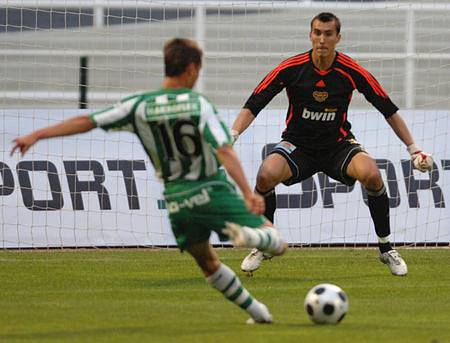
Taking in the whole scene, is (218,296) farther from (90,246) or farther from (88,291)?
(90,246)

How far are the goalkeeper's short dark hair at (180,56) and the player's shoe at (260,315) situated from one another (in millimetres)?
1690

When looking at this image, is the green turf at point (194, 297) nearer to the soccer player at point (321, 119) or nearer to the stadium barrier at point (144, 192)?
the stadium barrier at point (144, 192)

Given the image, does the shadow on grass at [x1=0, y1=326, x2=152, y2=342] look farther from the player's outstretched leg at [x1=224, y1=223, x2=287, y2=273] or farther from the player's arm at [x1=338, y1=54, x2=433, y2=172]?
the player's arm at [x1=338, y1=54, x2=433, y2=172]

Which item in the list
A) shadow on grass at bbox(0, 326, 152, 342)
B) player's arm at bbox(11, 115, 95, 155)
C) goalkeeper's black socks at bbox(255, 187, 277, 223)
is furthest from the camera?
goalkeeper's black socks at bbox(255, 187, 277, 223)

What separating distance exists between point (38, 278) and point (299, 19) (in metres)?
6.51

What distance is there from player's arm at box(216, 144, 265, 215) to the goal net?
26.2ft

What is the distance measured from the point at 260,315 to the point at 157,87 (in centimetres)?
870

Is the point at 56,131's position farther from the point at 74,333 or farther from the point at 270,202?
the point at 270,202

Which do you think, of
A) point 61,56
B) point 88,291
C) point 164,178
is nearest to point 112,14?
point 61,56

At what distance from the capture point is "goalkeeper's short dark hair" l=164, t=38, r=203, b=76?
26.8 ft

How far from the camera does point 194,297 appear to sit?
1073cm

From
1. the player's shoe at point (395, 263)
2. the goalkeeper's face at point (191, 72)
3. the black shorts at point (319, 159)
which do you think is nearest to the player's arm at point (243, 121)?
the black shorts at point (319, 159)

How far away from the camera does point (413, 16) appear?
17.1 meters

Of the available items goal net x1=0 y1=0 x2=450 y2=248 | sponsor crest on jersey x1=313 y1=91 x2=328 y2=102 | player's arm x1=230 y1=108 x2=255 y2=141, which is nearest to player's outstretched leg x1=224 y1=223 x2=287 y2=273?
player's arm x1=230 y1=108 x2=255 y2=141
